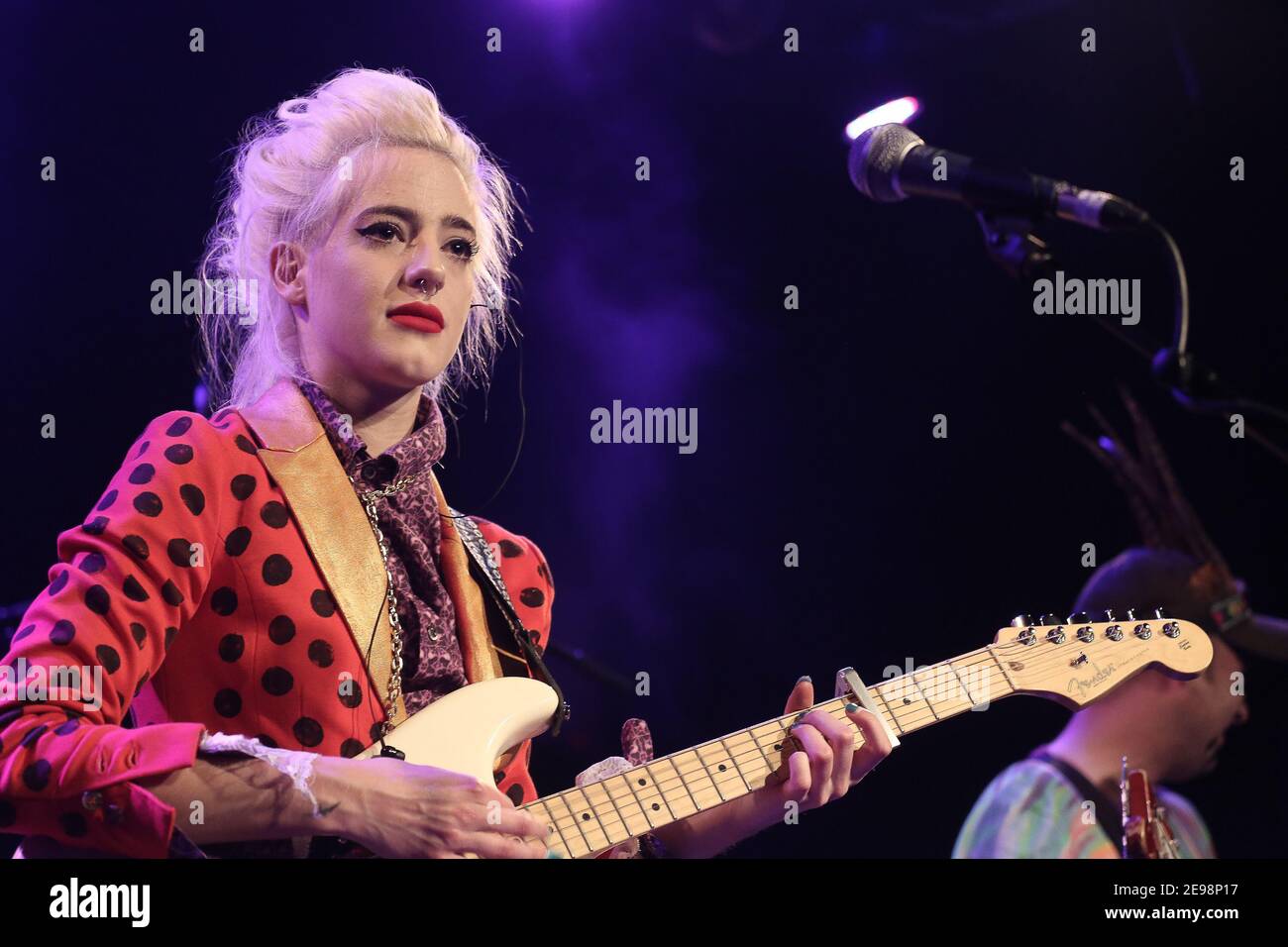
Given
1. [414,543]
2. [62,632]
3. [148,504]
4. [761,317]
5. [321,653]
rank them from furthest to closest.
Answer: [761,317] → [414,543] → [321,653] → [148,504] → [62,632]

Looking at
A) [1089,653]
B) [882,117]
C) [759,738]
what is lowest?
[759,738]

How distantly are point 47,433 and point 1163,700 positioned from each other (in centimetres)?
247

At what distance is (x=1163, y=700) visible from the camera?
9.44 feet

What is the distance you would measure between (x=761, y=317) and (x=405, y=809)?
147cm

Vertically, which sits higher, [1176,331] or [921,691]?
[1176,331]

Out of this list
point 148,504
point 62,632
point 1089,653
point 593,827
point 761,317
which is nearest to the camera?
point 62,632

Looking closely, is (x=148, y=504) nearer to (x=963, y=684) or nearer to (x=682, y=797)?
(x=682, y=797)

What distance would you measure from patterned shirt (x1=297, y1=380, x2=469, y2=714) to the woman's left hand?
470 mm

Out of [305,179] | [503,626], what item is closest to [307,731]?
[503,626]

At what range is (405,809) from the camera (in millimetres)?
1595

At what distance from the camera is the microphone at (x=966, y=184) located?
1990 mm
